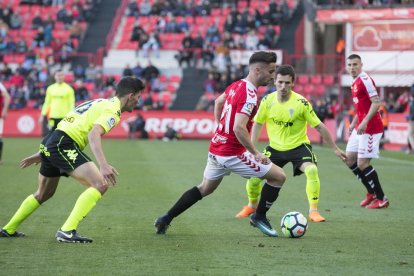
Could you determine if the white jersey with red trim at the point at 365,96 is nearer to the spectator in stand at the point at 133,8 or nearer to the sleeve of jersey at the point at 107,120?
the sleeve of jersey at the point at 107,120

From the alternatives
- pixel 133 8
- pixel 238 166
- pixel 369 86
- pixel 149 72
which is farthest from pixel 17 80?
pixel 238 166

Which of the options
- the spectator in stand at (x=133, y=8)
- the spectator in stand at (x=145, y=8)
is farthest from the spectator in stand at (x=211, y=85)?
the spectator in stand at (x=133, y=8)

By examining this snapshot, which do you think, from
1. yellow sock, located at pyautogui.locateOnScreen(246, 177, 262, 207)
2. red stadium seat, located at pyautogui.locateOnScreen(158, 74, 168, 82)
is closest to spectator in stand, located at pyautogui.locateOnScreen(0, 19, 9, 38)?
red stadium seat, located at pyautogui.locateOnScreen(158, 74, 168, 82)

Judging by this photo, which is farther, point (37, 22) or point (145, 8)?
point (145, 8)

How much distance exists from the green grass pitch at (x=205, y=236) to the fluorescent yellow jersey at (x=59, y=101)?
357 cm

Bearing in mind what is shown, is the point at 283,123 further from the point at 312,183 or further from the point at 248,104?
the point at 248,104

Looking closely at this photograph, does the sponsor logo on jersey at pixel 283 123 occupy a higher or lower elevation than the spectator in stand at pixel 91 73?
higher

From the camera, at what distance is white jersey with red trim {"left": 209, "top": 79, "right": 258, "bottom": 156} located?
930 centimetres

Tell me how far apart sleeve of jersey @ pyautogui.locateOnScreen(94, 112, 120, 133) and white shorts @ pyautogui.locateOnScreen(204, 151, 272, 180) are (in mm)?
1384

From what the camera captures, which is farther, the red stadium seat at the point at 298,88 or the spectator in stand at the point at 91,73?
the spectator in stand at the point at 91,73

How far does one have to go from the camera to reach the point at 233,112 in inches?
373

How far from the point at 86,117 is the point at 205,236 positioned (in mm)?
1843

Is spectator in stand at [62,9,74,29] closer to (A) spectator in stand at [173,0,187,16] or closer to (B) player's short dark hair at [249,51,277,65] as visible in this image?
(A) spectator in stand at [173,0,187,16]

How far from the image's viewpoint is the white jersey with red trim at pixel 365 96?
13.0m
